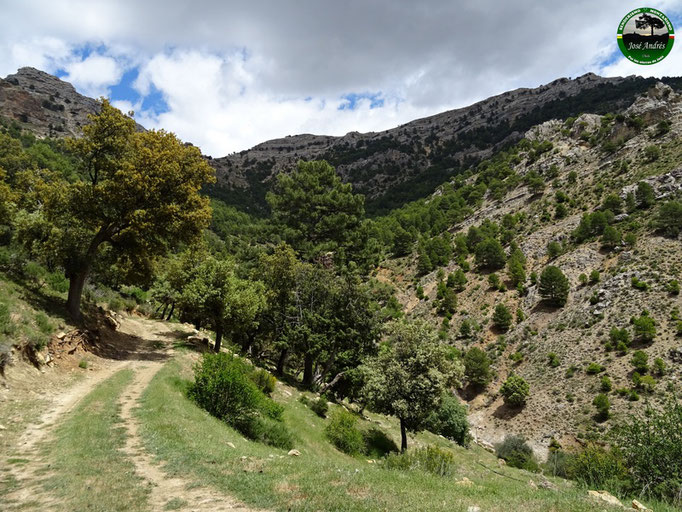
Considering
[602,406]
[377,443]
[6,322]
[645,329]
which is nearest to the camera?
[6,322]

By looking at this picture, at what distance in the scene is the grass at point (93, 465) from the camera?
605 centimetres

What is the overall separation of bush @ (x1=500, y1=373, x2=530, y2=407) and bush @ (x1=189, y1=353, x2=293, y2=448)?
4788 centimetres

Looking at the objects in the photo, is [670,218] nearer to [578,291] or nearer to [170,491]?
[578,291]

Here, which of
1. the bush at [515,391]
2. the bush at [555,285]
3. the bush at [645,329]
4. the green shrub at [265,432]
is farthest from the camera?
the bush at [555,285]

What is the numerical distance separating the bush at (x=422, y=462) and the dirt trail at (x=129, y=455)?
6.56 meters

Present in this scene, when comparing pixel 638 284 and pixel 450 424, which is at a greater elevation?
pixel 638 284

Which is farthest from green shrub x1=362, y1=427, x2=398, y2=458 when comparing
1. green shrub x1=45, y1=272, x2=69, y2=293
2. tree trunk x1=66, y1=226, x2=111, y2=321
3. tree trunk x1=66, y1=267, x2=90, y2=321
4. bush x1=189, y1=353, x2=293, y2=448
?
green shrub x1=45, y1=272, x2=69, y2=293

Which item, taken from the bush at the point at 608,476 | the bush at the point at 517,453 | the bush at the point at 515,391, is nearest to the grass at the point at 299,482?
the bush at the point at 608,476

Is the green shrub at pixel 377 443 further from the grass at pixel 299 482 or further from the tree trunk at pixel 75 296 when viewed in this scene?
the tree trunk at pixel 75 296

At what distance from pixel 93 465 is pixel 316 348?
18.4 meters

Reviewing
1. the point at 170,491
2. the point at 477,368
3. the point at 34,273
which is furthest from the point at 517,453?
the point at 34,273

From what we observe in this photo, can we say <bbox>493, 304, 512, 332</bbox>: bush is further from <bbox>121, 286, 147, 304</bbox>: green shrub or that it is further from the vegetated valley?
<bbox>121, 286, 147, 304</bbox>: green shrub

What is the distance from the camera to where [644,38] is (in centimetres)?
2667

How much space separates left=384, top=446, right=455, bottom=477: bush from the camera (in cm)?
1140
